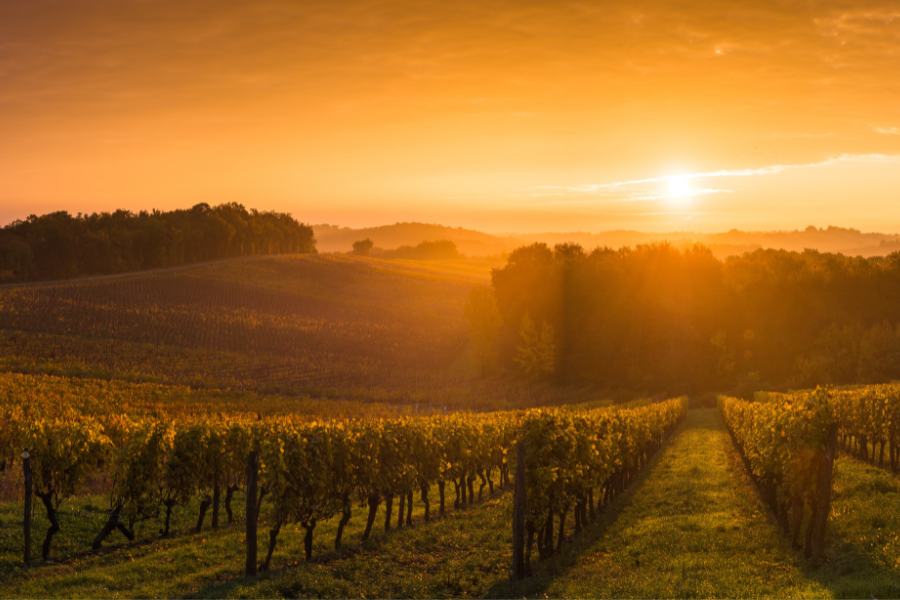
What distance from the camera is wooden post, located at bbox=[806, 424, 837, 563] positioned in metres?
16.6

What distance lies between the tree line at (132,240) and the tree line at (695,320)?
90119 mm

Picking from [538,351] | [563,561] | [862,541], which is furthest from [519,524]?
[538,351]

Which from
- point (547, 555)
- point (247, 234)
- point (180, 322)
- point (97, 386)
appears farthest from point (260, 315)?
point (547, 555)

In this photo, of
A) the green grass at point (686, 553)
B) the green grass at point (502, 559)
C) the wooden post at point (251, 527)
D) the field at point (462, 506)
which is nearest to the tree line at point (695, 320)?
the field at point (462, 506)

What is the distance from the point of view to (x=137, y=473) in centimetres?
2192

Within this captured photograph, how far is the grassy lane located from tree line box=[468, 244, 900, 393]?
5412cm

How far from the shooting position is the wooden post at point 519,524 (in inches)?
681

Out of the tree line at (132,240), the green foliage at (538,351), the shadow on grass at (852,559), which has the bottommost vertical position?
the green foliage at (538,351)

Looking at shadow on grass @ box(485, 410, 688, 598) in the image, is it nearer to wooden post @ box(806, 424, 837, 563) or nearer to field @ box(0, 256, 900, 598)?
field @ box(0, 256, 900, 598)

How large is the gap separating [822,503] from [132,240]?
154559 mm

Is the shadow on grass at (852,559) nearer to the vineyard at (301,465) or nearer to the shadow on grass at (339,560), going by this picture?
the vineyard at (301,465)

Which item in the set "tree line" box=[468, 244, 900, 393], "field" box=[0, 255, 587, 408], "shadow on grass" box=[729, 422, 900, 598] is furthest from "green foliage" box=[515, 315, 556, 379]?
"shadow on grass" box=[729, 422, 900, 598]

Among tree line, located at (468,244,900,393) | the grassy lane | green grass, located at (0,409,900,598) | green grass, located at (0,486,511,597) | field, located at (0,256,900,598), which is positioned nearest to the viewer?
the grassy lane

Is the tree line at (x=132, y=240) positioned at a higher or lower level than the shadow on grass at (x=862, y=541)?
higher
